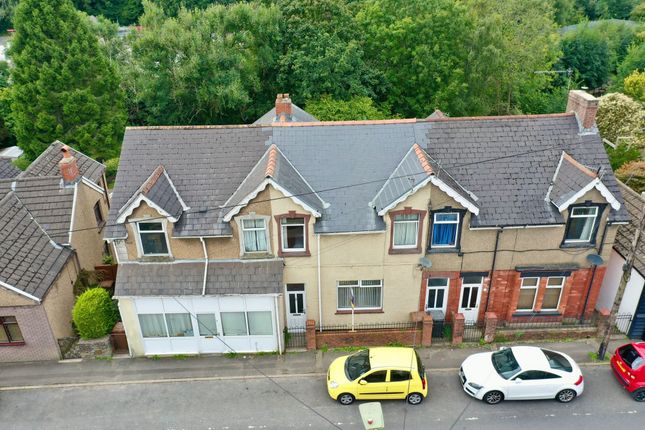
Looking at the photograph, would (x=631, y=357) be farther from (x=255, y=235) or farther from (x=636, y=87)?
(x=636, y=87)

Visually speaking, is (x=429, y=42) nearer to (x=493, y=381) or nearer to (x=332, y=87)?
(x=332, y=87)

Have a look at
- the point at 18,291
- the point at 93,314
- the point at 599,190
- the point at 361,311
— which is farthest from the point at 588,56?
the point at 18,291

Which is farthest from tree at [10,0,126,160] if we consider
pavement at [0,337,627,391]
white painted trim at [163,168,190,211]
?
pavement at [0,337,627,391]

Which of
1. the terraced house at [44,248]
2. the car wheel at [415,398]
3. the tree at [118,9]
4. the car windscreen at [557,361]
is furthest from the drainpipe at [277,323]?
the tree at [118,9]

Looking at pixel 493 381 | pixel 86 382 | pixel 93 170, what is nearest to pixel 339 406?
pixel 493 381

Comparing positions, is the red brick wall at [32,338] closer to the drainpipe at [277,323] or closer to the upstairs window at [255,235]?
the upstairs window at [255,235]
